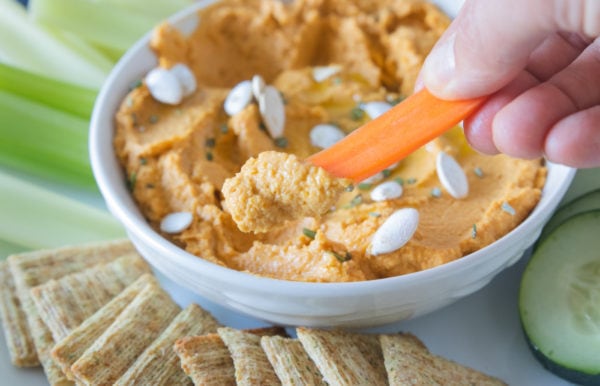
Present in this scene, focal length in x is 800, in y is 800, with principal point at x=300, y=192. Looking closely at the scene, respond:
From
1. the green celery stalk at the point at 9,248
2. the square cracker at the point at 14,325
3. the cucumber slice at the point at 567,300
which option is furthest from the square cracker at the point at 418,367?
the green celery stalk at the point at 9,248

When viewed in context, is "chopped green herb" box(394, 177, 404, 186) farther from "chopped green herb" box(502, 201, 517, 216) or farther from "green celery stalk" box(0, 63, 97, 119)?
"green celery stalk" box(0, 63, 97, 119)

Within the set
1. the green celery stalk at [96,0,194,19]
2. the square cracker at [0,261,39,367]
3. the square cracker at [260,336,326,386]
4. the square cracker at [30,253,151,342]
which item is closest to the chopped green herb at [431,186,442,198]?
the square cracker at [260,336,326,386]

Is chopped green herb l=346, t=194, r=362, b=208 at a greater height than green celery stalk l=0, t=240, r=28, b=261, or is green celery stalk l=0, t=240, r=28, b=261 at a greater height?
chopped green herb l=346, t=194, r=362, b=208

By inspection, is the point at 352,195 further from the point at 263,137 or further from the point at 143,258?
the point at 143,258

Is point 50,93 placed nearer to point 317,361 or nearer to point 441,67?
point 317,361

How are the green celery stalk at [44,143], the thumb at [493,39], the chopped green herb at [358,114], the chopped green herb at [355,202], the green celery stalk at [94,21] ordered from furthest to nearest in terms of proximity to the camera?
the green celery stalk at [94,21]
the green celery stalk at [44,143]
the chopped green herb at [358,114]
the chopped green herb at [355,202]
the thumb at [493,39]

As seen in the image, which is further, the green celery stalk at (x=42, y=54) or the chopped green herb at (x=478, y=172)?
the green celery stalk at (x=42, y=54)

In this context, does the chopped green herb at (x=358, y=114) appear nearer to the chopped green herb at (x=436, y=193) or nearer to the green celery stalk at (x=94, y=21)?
the chopped green herb at (x=436, y=193)
